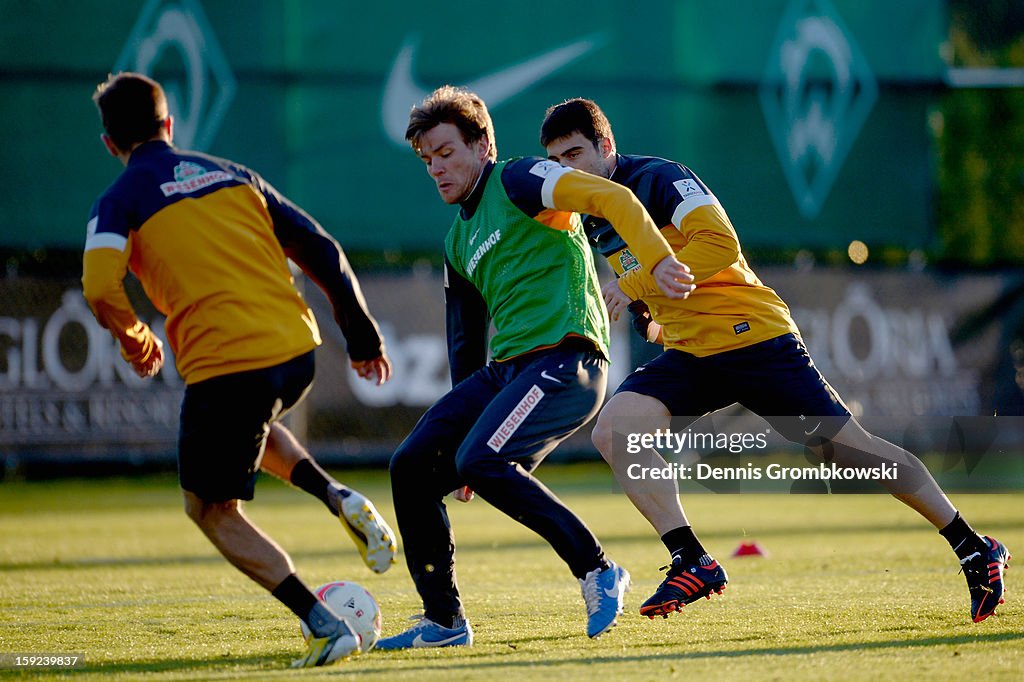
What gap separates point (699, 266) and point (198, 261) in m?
1.92

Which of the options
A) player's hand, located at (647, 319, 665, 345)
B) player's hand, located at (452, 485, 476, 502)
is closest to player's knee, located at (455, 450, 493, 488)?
player's hand, located at (452, 485, 476, 502)

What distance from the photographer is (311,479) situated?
505 cm

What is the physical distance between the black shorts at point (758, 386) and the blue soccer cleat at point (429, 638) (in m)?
1.25

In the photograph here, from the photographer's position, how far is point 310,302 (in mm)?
15328

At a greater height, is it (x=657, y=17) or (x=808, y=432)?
(x=657, y=17)

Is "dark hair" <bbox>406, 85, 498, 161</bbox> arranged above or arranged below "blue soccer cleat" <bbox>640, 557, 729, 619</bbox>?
above

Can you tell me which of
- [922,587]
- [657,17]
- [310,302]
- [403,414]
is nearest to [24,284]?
[310,302]

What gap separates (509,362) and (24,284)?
11.1 meters

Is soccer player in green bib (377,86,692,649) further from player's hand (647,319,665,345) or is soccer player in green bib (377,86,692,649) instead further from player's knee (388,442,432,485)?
player's hand (647,319,665,345)

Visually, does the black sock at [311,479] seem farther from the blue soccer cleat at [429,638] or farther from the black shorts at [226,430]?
the blue soccer cleat at [429,638]

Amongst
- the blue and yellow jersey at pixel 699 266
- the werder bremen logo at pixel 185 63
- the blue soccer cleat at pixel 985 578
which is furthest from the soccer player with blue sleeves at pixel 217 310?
the werder bremen logo at pixel 185 63

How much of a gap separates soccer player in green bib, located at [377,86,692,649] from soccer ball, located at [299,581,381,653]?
79 millimetres

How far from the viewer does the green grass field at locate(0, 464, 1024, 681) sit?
4.60m

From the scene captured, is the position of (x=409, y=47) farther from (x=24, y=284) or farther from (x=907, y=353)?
(x=907, y=353)
